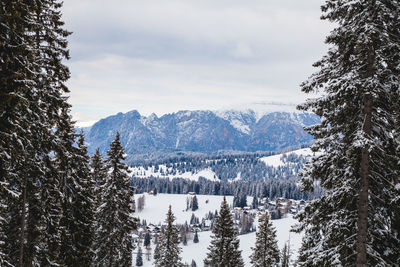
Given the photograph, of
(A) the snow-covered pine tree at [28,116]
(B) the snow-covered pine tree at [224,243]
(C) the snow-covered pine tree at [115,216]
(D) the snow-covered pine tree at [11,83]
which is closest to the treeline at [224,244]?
(B) the snow-covered pine tree at [224,243]

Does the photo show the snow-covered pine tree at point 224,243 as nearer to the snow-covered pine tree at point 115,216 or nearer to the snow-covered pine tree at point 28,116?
the snow-covered pine tree at point 115,216

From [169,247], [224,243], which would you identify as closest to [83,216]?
[169,247]

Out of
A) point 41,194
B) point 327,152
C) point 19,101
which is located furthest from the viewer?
point 41,194

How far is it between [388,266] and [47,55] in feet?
52.4

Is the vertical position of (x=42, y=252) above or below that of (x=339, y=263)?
below

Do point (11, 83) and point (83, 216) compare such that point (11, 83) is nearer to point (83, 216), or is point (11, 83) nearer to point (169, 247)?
point (83, 216)

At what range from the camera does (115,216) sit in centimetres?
2194

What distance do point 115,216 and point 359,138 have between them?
18460 millimetres

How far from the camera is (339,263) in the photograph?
9414 millimetres

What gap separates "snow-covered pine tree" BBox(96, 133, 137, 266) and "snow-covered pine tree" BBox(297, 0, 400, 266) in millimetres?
15613

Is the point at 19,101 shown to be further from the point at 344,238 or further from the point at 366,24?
the point at 344,238

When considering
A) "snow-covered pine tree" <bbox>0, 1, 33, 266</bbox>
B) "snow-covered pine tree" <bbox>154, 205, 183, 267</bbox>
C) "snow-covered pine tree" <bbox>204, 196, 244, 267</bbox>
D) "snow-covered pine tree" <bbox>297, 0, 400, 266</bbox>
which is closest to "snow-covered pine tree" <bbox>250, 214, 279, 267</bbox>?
"snow-covered pine tree" <bbox>204, 196, 244, 267</bbox>

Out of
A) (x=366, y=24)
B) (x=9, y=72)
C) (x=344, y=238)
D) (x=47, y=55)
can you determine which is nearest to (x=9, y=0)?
(x=9, y=72)

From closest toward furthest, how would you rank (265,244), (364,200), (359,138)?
(359,138), (364,200), (265,244)
